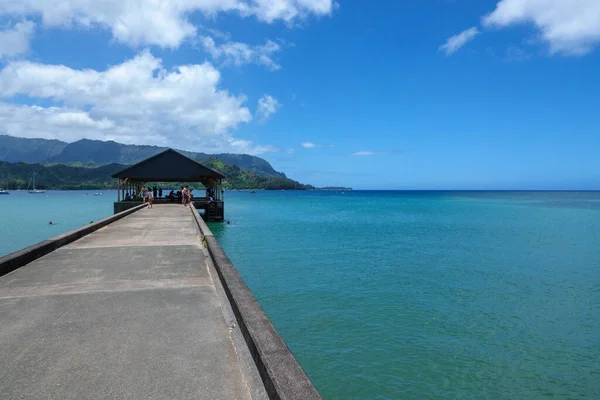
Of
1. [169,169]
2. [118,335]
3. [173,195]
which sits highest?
[169,169]

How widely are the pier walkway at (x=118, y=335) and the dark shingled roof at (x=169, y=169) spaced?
970 inches

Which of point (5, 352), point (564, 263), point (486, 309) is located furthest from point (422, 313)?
point (564, 263)

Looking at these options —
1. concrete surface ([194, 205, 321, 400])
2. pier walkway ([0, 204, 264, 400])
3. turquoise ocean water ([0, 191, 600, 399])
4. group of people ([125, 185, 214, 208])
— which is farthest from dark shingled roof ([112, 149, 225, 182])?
concrete surface ([194, 205, 321, 400])

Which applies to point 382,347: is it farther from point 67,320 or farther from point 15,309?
point 15,309

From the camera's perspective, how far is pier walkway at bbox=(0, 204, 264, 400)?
319cm

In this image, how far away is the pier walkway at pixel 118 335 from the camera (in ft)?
10.5

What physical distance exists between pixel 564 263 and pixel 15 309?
20.0 meters

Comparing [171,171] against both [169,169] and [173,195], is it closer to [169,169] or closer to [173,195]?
[169,169]

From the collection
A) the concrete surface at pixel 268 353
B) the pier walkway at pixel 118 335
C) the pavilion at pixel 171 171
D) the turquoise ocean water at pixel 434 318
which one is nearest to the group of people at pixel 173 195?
the pavilion at pixel 171 171

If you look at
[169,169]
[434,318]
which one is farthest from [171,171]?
[434,318]

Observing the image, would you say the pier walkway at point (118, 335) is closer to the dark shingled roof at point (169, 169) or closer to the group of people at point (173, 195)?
the group of people at point (173, 195)

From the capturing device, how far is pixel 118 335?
419cm

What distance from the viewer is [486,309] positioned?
10320 millimetres

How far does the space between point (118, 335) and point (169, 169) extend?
29097 millimetres
